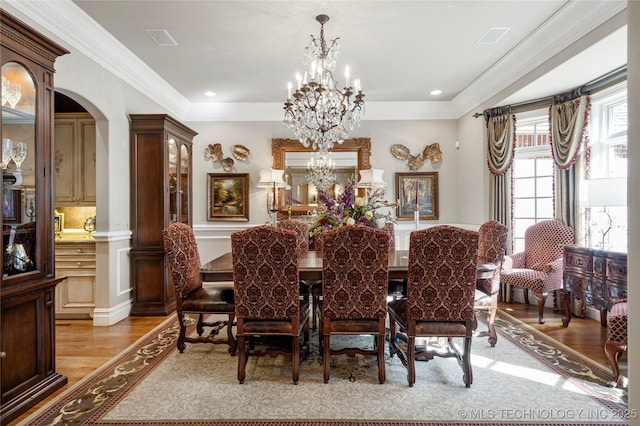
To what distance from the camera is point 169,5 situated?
9.33 feet

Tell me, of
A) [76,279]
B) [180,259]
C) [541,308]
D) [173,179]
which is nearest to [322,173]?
[173,179]

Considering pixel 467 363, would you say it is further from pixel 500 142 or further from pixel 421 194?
pixel 421 194

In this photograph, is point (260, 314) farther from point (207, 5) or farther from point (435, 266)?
point (207, 5)

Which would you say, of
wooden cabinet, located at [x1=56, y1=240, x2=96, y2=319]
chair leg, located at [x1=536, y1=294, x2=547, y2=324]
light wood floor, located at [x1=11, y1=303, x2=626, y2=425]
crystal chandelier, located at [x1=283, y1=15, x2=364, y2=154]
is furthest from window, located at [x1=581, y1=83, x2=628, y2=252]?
wooden cabinet, located at [x1=56, y1=240, x2=96, y2=319]

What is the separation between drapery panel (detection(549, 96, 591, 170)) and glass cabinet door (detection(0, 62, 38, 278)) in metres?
4.90

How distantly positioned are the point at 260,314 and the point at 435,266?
3.96 feet

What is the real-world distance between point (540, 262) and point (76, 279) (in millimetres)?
5400

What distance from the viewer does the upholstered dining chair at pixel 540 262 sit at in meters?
3.68

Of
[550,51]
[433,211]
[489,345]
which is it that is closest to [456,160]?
[433,211]

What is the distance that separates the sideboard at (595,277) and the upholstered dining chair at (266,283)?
2686 millimetres

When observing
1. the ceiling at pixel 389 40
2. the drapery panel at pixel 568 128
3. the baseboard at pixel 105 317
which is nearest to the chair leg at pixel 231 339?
the baseboard at pixel 105 317

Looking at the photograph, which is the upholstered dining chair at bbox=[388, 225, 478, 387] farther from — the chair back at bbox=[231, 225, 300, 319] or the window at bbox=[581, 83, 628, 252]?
the window at bbox=[581, 83, 628, 252]

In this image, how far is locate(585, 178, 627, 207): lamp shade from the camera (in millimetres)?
2789

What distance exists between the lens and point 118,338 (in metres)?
3.25
